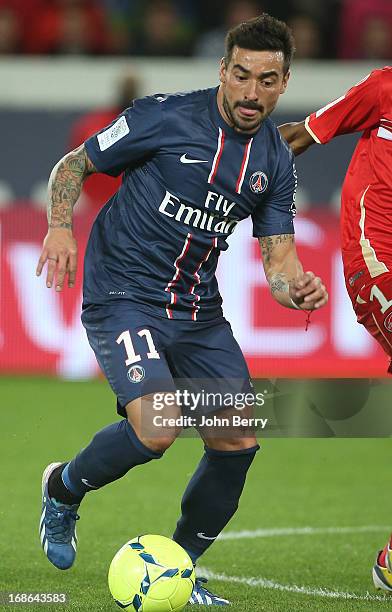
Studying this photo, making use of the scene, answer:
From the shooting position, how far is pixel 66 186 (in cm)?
505

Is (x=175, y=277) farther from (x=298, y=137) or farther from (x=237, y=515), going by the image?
(x=237, y=515)

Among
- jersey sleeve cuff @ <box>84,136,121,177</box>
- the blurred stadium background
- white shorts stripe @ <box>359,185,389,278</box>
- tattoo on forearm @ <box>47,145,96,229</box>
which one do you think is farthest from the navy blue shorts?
the blurred stadium background

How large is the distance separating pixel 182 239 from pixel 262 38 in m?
0.84

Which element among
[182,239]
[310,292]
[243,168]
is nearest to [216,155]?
[243,168]

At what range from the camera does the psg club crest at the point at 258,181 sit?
5.11 m

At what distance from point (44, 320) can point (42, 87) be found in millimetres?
3113

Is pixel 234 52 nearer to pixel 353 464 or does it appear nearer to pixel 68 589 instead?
pixel 68 589

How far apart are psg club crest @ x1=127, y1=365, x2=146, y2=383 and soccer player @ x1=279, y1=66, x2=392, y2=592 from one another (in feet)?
3.72

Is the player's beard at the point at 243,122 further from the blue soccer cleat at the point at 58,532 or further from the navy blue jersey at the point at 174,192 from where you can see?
the blue soccer cleat at the point at 58,532

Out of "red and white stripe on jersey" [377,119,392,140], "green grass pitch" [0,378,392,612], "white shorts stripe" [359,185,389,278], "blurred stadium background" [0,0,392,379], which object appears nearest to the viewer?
"green grass pitch" [0,378,392,612]

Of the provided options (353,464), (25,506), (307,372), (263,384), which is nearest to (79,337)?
(307,372)

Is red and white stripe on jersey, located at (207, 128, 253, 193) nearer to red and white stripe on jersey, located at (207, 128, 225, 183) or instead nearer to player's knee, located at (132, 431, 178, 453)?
red and white stripe on jersey, located at (207, 128, 225, 183)

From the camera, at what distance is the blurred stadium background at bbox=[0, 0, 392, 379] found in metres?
10.4

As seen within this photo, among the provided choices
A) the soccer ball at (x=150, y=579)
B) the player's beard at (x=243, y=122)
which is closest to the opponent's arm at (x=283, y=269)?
the player's beard at (x=243, y=122)
